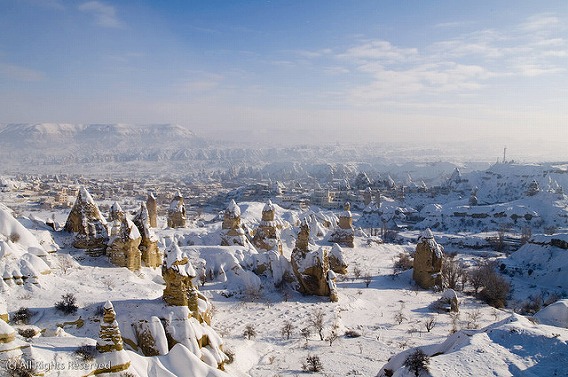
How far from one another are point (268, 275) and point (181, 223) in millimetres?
16853

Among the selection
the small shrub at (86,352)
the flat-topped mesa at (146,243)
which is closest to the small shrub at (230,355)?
the small shrub at (86,352)

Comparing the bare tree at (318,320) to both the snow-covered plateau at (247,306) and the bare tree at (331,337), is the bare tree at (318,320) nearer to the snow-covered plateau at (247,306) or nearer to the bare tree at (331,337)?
the snow-covered plateau at (247,306)

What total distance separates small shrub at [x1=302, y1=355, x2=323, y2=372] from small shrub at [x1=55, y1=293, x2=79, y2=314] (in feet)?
33.3

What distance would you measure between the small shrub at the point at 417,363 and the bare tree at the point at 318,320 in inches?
372

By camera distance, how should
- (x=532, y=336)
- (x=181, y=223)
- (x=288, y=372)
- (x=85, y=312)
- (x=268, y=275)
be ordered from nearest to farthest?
(x=532, y=336) < (x=85, y=312) < (x=288, y=372) < (x=268, y=275) < (x=181, y=223)

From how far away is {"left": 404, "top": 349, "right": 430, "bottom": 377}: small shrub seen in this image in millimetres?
11989

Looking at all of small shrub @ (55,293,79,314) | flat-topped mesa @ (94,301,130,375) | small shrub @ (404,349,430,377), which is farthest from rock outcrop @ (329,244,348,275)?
flat-topped mesa @ (94,301,130,375)

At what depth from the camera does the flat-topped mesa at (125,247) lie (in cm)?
2328

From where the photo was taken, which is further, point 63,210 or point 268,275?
point 63,210

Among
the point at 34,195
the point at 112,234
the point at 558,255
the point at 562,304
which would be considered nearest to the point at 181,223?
the point at 112,234

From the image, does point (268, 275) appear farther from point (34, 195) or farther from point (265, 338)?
point (34, 195)

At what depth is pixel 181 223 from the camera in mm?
43656

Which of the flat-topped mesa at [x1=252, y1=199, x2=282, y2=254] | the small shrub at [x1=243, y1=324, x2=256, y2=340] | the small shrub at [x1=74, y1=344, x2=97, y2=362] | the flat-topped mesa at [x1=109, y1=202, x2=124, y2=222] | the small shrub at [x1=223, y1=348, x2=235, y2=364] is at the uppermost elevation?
A: the flat-topped mesa at [x1=109, y1=202, x2=124, y2=222]

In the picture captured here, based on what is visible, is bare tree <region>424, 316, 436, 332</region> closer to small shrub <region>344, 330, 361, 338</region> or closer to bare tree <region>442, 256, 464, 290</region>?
small shrub <region>344, 330, 361, 338</region>
